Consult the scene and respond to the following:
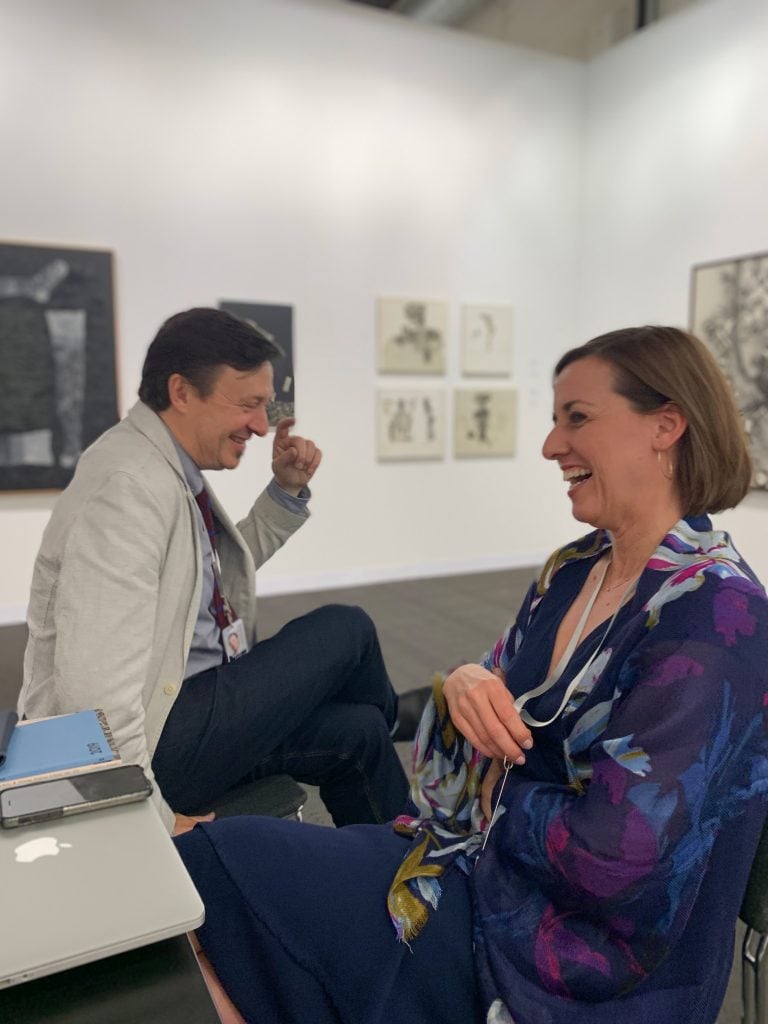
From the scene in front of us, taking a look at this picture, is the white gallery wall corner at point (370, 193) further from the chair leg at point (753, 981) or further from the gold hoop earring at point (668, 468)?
the chair leg at point (753, 981)

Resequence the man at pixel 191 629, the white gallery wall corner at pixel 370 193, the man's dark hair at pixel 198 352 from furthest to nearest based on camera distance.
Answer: the white gallery wall corner at pixel 370 193 < the man's dark hair at pixel 198 352 < the man at pixel 191 629

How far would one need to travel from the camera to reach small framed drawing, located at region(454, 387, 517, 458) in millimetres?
5215

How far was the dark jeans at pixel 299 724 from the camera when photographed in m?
1.41

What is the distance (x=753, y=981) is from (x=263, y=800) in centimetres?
83

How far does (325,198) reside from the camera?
466 centimetres

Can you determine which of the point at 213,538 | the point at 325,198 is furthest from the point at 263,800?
the point at 325,198

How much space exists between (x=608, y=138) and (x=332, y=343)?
239 cm

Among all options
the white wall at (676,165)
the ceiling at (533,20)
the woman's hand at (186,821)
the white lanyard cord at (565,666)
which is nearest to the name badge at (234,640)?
the woman's hand at (186,821)

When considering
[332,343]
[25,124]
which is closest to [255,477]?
[332,343]

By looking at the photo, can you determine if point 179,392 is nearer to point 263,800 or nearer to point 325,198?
point 263,800

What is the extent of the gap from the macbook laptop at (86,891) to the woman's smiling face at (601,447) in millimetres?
722

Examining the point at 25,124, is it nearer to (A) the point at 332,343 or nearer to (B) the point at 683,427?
(A) the point at 332,343

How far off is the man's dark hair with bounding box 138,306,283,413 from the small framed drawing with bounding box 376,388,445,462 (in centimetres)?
341

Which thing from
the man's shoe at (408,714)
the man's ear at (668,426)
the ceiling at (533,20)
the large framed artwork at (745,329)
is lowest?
the man's shoe at (408,714)
